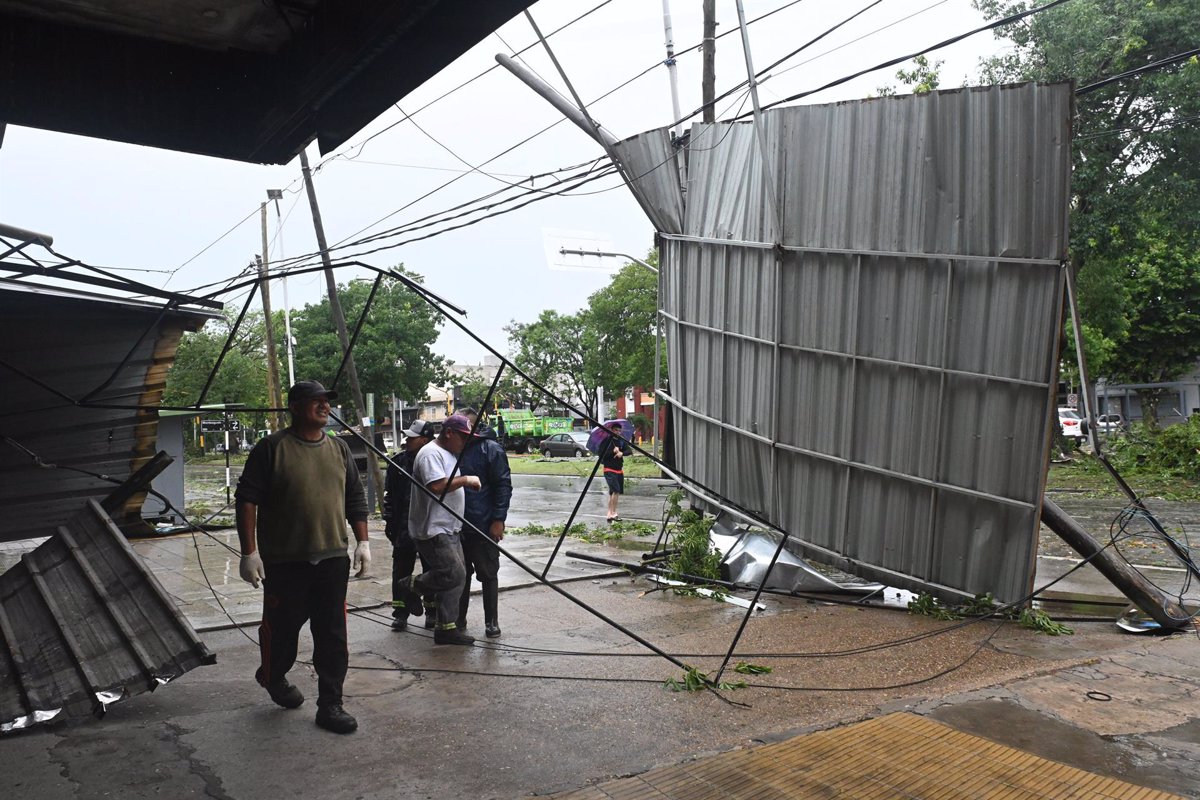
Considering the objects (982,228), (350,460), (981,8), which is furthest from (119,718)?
(981,8)

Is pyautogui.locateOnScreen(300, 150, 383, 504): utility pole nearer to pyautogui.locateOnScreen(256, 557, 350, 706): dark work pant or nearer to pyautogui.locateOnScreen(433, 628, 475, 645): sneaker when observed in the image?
→ pyautogui.locateOnScreen(433, 628, 475, 645): sneaker

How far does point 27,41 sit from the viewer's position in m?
4.40

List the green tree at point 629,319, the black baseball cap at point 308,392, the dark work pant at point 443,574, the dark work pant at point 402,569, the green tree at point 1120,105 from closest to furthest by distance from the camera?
1. the black baseball cap at point 308,392
2. the dark work pant at point 443,574
3. the dark work pant at point 402,569
4. the green tree at point 1120,105
5. the green tree at point 629,319

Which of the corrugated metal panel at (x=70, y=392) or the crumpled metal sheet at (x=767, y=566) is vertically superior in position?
the corrugated metal panel at (x=70, y=392)

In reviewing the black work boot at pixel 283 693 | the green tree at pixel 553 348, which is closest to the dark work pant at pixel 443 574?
the black work boot at pixel 283 693

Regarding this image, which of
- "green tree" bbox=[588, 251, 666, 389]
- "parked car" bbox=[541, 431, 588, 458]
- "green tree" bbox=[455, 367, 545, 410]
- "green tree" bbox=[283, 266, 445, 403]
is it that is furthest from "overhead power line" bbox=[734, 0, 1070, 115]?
"green tree" bbox=[455, 367, 545, 410]

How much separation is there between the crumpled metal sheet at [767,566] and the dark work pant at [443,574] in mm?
2952

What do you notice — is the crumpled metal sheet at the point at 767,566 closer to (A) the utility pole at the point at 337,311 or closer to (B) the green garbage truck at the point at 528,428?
(A) the utility pole at the point at 337,311

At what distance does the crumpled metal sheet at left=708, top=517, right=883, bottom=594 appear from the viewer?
8758 mm

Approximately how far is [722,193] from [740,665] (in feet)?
17.0

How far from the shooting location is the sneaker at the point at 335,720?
4895 mm

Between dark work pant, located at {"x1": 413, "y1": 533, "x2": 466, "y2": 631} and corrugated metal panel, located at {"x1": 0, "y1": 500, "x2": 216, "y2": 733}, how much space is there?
185 centimetres

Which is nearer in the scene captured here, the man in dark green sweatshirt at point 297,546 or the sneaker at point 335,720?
the sneaker at point 335,720

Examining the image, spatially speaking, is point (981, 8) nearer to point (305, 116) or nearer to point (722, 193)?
point (722, 193)
